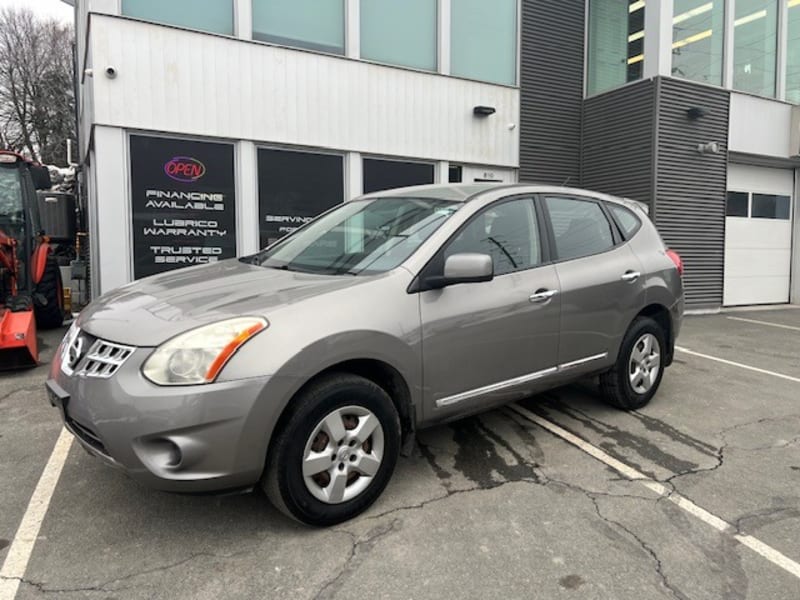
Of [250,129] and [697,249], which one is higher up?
[250,129]

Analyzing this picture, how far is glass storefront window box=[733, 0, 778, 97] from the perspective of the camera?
11.1 metres

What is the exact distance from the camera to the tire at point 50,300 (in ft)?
26.2

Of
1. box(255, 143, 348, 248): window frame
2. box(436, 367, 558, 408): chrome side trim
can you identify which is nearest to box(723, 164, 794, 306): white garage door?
box(255, 143, 348, 248): window frame

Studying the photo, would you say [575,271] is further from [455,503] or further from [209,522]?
[209,522]

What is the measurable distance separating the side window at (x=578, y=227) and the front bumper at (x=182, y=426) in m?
2.34

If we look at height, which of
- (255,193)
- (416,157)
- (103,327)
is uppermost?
(416,157)

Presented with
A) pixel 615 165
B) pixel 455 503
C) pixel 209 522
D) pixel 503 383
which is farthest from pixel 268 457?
pixel 615 165

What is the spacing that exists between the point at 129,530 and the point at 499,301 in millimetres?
2245

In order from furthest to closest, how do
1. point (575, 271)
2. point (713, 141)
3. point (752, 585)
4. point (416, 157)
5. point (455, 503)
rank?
point (713, 141)
point (416, 157)
point (575, 271)
point (455, 503)
point (752, 585)

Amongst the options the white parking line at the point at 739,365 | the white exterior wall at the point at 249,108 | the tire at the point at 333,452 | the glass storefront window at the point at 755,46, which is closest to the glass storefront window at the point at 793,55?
the glass storefront window at the point at 755,46

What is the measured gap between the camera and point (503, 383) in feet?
11.8

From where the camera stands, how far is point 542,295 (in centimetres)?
376

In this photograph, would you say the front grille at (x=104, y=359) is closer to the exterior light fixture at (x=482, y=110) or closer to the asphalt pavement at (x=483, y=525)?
the asphalt pavement at (x=483, y=525)

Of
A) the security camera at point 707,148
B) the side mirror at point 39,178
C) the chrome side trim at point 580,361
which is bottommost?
the chrome side trim at point 580,361
